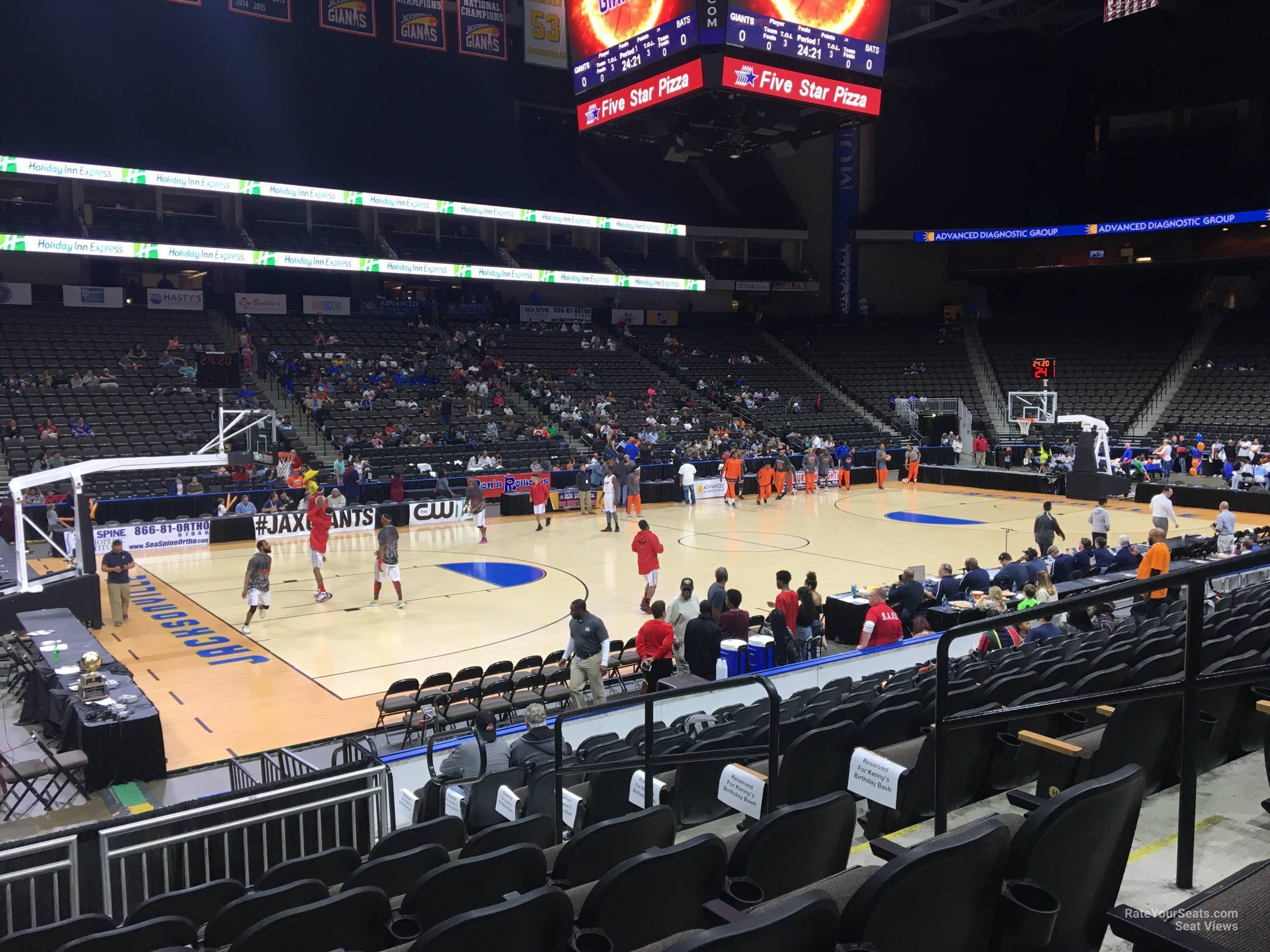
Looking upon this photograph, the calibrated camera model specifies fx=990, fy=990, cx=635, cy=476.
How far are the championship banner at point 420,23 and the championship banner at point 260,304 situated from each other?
33.0ft

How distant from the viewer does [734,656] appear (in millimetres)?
11109

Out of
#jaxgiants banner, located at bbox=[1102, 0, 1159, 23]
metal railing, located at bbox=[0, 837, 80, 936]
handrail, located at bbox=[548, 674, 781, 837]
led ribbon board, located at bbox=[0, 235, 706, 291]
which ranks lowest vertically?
metal railing, located at bbox=[0, 837, 80, 936]

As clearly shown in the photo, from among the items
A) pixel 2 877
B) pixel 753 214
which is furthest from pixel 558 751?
pixel 753 214

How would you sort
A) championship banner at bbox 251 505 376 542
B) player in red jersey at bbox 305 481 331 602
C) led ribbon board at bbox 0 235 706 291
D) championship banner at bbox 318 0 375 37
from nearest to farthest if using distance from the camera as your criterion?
player in red jersey at bbox 305 481 331 602 → championship banner at bbox 251 505 376 542 → led ribbon board at bbox 0 235 706 291 → championship banner at bbox 318 0 375 37

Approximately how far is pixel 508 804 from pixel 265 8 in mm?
34001

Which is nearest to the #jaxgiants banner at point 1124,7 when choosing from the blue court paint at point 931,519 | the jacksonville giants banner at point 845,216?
the blue court paint at point 931,519

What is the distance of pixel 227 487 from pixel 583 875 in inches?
898

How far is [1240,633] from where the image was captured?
6469 mm

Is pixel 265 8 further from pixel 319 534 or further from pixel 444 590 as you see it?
pixel 444 590

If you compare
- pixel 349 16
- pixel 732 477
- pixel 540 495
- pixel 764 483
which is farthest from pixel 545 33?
pixel 540 495

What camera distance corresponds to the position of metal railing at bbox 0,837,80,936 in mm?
4945

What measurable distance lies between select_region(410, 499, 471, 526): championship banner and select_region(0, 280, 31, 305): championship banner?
1615cm

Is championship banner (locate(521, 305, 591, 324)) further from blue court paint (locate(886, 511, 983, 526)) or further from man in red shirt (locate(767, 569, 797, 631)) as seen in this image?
man in red shirt (locate(767, 569, 797, 631))

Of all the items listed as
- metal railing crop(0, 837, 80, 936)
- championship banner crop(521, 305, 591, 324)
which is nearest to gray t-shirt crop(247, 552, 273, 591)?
metal railing crop(0, 837, 80, 936)
